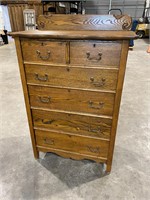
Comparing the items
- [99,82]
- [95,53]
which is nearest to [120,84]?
[99,82]

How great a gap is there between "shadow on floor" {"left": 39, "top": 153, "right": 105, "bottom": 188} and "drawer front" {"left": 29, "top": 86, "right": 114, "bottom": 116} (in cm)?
57

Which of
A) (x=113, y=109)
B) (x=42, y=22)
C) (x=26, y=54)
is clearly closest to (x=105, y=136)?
(x=113, y=109)

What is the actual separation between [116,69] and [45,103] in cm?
54

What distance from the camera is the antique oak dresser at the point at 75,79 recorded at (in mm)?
917

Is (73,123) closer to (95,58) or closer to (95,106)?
(95,106)

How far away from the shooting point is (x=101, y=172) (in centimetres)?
137

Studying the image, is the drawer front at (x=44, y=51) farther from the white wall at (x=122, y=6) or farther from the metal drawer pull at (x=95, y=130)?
A: the white wall at (x=122, y=6)

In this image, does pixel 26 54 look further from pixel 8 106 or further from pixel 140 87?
pixel 140 87

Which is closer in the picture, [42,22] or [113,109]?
[113,109]

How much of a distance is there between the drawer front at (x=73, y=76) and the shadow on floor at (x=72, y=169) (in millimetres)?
753

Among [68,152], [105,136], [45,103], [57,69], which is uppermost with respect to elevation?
A: [57,69]

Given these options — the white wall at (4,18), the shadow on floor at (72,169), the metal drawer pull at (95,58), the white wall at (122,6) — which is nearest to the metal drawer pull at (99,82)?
the metal drawer pull at (95,58)

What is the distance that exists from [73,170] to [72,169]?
1 centimetres

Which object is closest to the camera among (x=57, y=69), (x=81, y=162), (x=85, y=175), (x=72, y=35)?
(x=72, y=35)
